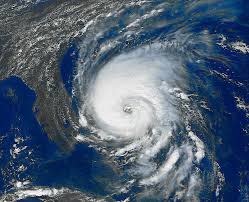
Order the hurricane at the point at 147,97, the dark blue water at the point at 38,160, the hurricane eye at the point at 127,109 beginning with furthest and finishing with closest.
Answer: the hurricane eye at the point at 127,109, the dark blue water at the point at 38,160, the hurricane at the point at 147,97

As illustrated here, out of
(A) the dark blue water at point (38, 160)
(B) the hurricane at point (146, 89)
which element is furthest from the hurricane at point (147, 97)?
(A) the dark blue water at point (38, 160)

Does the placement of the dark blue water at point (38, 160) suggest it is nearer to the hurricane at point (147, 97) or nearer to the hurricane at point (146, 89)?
the hurricane at point (146, 89)

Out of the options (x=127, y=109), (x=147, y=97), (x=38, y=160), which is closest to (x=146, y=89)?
(x=147, y=97)

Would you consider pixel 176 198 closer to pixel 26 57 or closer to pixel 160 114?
pixel 160 114

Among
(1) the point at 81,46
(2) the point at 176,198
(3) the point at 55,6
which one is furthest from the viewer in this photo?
(3) the point at 55,6

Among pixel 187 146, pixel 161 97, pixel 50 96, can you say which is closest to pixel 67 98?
pixel 50 96

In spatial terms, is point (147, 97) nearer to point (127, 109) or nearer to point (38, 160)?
point (127, 109)

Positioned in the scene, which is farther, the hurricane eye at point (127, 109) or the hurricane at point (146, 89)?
the hurricane eye at point (127, 109)

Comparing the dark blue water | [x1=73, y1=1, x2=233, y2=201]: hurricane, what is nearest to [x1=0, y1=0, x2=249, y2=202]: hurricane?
[x1=73, y1=1, x2=233, y2=201]: hurricane
